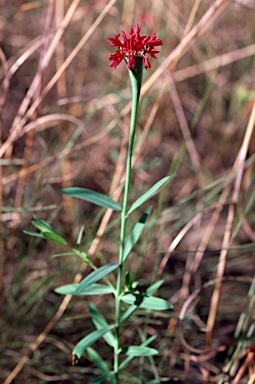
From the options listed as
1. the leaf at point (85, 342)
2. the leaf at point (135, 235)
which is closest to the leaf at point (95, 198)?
the leaf at point (135, 235)

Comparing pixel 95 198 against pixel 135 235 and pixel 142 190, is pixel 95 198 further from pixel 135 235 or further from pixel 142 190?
pixel 142 190

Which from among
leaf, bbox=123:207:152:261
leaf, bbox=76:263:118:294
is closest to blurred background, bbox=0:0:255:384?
leaf, bbox=123:207:152:261

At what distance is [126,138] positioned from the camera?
4.09 ft

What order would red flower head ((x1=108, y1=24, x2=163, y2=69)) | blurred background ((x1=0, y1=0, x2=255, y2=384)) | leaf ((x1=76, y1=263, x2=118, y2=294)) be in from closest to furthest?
red flower head ((x1=108, y1=24, x2=163, y2=69)) < leaf ((x1=76, y1=263, x2=118, y2=294)) < blurred background ((x1=0, y1=0, x2=255, y2=384))

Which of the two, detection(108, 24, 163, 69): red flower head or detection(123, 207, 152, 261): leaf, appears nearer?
detection(108, 24, 163, 69): red flower head

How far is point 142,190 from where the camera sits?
1.43 m

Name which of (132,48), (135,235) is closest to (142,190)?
(135,235)

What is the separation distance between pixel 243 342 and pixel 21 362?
1.45 ft

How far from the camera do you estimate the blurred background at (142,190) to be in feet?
3.62

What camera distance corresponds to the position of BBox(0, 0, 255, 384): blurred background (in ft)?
3.62

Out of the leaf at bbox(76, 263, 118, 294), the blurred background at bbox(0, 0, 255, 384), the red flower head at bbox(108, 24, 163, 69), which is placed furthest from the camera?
the blurred background at bbox(0, 0, 255, 384)

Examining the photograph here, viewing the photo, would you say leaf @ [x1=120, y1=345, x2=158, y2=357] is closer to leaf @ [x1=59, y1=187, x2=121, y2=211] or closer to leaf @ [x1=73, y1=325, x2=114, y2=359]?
leaf @ [x1=73, y1=325, x2=114, y2=359]

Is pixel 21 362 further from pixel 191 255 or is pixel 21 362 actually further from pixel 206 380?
pixel 191 255

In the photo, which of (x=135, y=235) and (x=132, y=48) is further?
(x=135, y=235)
